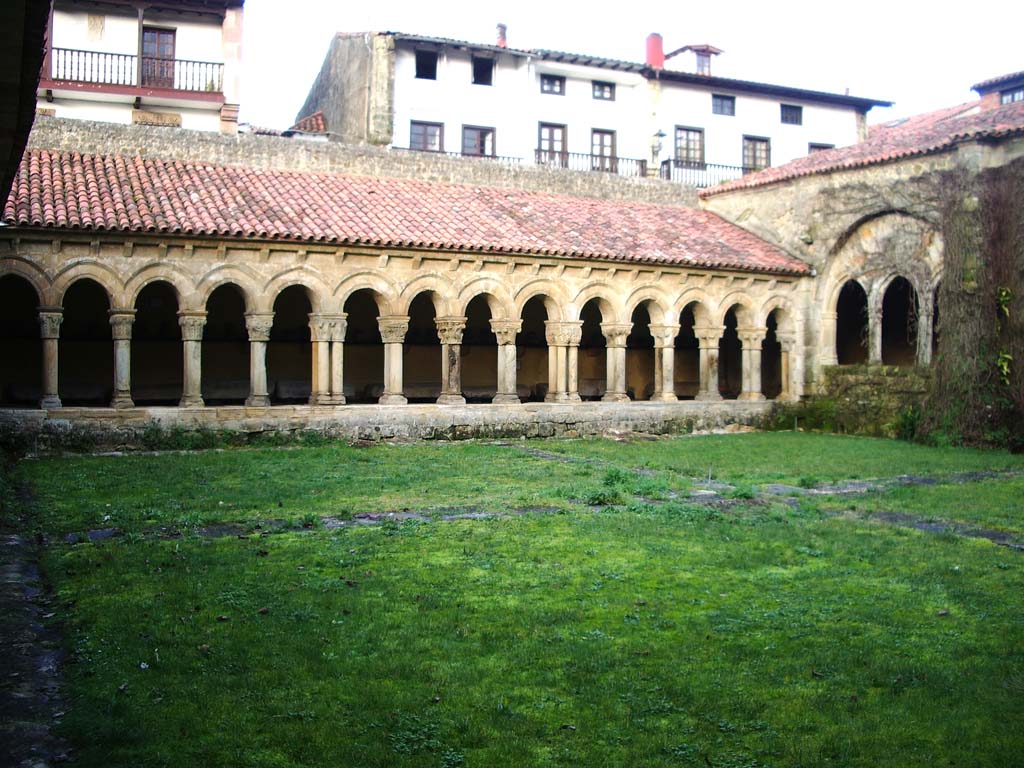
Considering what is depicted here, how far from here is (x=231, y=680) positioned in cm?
570

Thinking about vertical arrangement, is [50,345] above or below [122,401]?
above

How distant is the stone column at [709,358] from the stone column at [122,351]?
12.7 m

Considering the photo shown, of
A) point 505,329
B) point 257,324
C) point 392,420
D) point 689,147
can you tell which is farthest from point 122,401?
point 689,147

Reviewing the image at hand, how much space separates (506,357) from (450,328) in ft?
4.91

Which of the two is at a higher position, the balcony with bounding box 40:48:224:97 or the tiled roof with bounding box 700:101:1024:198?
the balcony with bounding box 40:48:224:97

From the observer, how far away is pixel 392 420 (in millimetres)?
19906

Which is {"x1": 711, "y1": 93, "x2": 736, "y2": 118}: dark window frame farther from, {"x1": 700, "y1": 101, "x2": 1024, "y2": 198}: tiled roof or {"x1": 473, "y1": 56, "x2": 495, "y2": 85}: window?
{"x1": 700, "y1": 101, "x2": 1024, "y2": 198}: tiled roof

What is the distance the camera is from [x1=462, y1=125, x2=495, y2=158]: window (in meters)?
34.0

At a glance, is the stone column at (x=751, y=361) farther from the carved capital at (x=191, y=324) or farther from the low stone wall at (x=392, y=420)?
the carved capital at (x=191, y=324)

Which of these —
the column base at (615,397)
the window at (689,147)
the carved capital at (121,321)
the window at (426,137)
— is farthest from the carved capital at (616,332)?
the window at (689,147)

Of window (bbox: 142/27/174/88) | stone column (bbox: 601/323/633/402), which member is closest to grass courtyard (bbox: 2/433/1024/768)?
stone column (bbox: 601/323/633/402)

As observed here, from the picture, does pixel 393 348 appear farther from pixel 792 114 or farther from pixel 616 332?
pixel 792 114

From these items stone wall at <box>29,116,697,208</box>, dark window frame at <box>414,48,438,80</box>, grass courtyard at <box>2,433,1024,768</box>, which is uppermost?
dark window frame at <box>414,48,438,80</box>

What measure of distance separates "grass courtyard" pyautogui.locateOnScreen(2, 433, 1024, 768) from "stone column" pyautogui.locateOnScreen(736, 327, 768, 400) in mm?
11697
